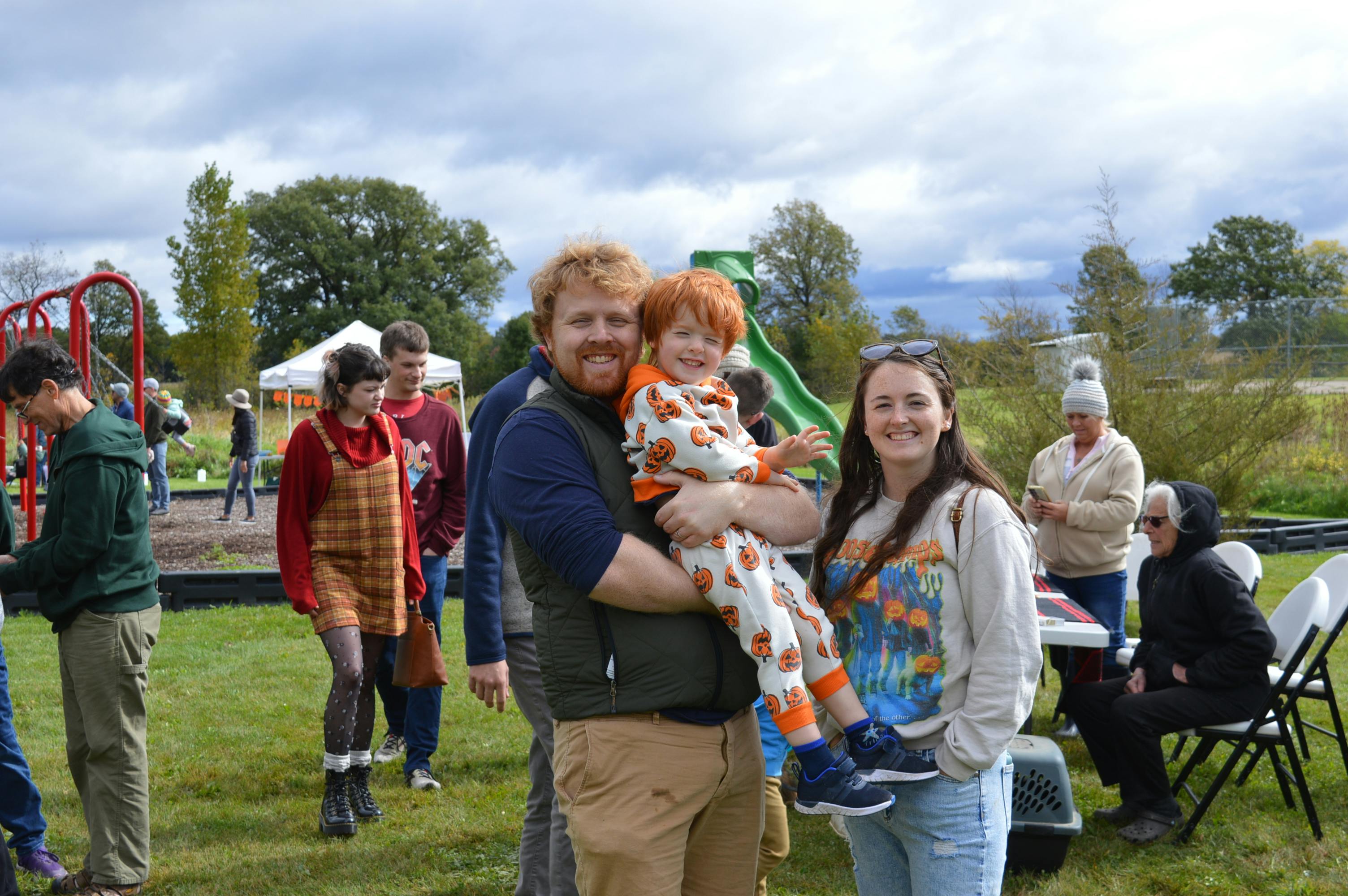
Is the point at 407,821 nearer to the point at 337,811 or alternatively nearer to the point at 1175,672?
the point at 337,811

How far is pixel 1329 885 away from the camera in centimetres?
365

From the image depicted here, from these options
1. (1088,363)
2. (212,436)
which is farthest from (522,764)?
(212,436)

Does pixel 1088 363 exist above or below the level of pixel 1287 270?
below

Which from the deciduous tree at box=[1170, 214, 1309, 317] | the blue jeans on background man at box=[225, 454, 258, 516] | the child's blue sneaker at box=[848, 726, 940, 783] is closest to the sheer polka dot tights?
the child's blue sneaker at box=[848, 726, 940, 783]

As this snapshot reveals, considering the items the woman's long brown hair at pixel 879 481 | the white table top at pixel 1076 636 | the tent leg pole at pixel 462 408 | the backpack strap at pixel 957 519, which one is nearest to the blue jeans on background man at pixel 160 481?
the tent leg pole at pixel 462 408

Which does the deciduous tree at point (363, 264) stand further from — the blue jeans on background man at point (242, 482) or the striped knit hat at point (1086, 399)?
the striped knit hat at point (1086, 399)

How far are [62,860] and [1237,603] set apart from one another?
4963 millimetres

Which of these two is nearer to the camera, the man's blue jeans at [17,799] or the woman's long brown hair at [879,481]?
the woman's long brown hair at [879,481]

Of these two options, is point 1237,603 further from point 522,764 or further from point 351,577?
point 351,577

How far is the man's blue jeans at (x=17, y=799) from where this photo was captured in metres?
3.74

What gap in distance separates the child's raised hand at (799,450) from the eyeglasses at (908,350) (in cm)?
23

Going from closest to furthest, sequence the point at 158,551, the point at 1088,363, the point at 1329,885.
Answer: the point at 1329,885
the point at 1088,363
the point at 158,551

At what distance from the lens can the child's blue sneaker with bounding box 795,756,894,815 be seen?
1919 mm

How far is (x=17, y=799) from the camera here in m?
3.75
